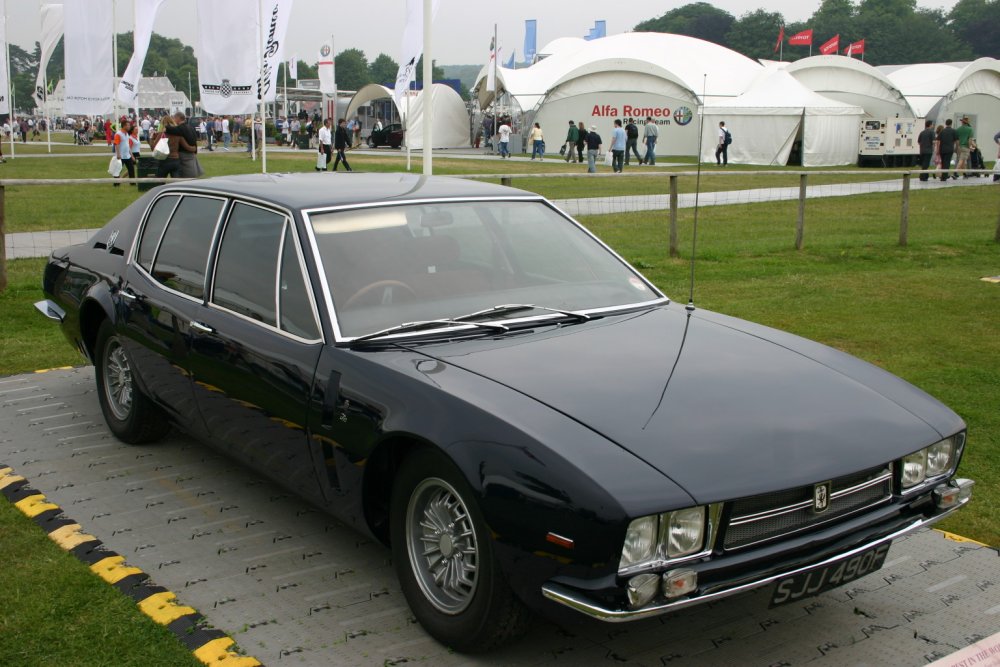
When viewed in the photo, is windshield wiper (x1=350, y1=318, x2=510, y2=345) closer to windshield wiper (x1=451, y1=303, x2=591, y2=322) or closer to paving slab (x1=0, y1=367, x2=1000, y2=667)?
windshield wiper (x1=451, y1=303, x2=591, y2=322)

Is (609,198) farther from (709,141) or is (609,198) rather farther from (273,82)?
(709,141)

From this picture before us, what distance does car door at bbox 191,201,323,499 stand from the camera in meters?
4.18

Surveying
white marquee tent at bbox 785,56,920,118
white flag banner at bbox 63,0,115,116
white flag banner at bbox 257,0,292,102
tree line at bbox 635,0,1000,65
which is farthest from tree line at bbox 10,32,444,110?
white flag banner at bbox 257,0,292,102

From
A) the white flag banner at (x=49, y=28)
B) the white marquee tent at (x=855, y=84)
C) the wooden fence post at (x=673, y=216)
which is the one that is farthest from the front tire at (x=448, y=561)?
the white marquee tent at (x=855, y=84)

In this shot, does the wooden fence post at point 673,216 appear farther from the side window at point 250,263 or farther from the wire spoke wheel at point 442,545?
the wire spoke wheel at point 442,545

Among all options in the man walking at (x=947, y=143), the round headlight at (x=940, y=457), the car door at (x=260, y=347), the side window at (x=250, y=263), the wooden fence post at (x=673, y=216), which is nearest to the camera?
the round headlight at (x=940, y=457)

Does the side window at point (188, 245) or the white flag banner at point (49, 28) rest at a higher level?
the white flag banner at point (49, 28)

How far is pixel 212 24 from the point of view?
2312 centimetres

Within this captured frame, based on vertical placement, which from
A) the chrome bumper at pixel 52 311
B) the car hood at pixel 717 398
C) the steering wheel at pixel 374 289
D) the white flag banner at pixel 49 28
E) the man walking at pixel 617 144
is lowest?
the chrome bumper at pixel 52 311

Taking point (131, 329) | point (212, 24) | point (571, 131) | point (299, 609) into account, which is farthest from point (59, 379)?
point (571, 131)

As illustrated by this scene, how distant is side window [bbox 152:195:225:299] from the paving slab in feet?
3.45

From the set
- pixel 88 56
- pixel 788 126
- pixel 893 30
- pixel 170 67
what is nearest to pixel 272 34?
pixel 88 56

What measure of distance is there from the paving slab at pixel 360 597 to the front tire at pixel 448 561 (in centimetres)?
14

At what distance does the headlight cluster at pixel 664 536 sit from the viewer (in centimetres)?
300
